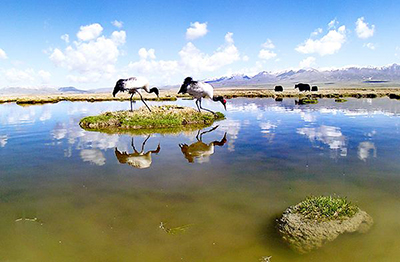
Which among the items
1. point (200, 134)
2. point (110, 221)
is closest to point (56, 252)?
point (110, 221)

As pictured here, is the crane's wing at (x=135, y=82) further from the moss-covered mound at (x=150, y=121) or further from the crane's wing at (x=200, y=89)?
the crane's wing at (x=200, y=89)

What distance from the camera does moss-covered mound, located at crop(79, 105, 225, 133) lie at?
73.2ft

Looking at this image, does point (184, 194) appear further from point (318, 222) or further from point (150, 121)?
point (150, 121)

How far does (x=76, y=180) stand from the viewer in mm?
10609

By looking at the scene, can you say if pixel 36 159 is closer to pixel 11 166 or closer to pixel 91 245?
pixel 11 166

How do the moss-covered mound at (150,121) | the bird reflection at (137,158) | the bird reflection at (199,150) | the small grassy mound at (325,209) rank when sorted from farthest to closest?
1. the moss-covered mound at (150,121)
2. the bird reflection at (199,150)
3. the bird reflection at (137,158)
4. the small grassy mound at (325,209)

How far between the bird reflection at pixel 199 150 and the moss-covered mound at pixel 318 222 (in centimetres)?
634

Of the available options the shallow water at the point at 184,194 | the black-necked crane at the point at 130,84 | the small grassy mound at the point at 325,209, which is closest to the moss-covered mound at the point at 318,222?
the small grassy mound at the point at 325,209

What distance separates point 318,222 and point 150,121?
1753 cm

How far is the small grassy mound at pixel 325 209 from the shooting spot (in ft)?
23.1

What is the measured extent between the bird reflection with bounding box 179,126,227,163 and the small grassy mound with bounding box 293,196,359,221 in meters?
6.20

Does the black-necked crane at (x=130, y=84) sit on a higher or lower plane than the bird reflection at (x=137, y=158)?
higher

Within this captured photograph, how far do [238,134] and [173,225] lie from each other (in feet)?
43.1

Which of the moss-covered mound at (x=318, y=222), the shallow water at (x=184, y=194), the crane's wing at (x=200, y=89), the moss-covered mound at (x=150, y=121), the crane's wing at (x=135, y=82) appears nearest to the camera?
the shallow water at (x=184, y=194)
